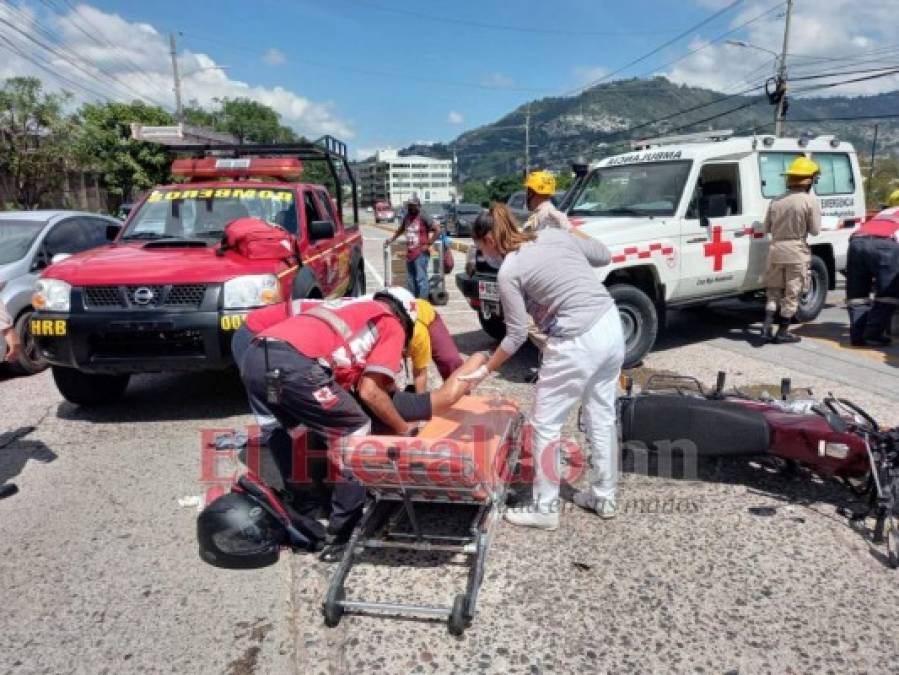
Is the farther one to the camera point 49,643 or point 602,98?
point 602,98

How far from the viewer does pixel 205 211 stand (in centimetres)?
605

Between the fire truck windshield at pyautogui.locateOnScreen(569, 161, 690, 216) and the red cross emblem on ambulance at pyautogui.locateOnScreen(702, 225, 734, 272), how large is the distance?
1.84ft

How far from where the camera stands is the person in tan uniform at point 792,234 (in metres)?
6.58

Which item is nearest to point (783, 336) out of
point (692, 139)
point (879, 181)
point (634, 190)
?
point (634, 190)

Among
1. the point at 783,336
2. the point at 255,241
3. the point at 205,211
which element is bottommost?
the point at 783,336

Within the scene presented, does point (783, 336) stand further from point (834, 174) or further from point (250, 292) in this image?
point (250, 292)

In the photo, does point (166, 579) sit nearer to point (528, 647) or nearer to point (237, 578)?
point (237, 578)

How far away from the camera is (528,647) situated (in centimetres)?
250

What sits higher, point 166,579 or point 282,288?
point 282,288

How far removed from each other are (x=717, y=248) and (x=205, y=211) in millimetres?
5108

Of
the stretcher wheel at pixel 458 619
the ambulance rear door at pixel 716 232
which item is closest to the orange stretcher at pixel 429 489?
the stretcher wheel at pixel 458 619

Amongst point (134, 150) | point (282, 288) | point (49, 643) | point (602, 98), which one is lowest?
point (49, 643)

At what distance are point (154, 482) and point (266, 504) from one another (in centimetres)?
138

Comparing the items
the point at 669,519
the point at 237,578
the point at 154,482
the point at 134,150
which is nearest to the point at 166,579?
the point at 237,578
